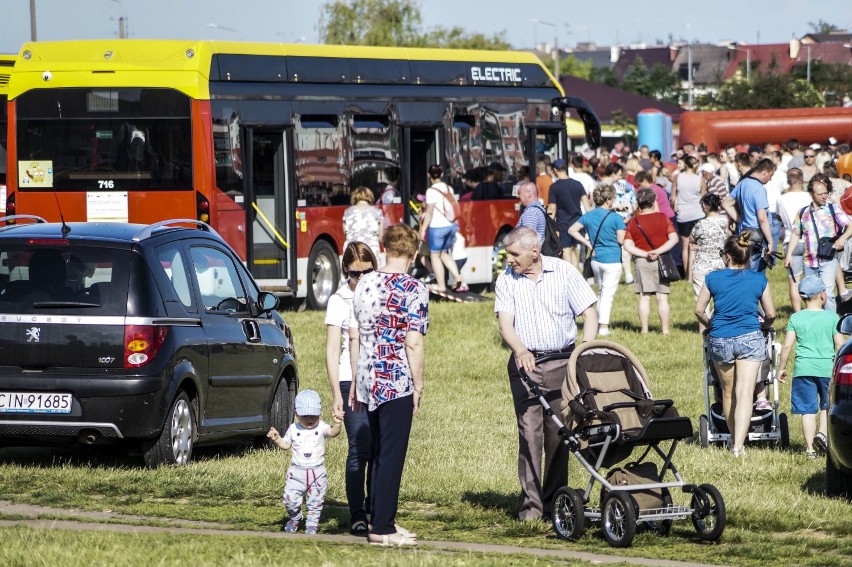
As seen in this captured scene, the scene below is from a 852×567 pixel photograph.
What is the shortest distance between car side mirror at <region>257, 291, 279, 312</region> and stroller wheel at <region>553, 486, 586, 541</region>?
379cm

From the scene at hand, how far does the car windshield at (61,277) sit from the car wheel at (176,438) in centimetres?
86

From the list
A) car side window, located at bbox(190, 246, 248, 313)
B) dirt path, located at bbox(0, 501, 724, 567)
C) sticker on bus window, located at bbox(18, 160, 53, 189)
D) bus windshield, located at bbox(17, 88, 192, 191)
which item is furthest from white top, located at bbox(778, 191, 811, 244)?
dirt path, located at bbox(0, 501, 724, 567)

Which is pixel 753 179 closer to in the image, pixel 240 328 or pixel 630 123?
pixel 240 328

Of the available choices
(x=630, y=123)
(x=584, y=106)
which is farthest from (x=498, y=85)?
(x=630, y=123)

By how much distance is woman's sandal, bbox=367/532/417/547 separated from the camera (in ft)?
26.6

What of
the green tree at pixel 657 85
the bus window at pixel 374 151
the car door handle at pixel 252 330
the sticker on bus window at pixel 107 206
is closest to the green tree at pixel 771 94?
the green tree at pixel 657 85

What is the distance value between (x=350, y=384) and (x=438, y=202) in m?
13.8

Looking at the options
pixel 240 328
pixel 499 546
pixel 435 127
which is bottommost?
pixel 499 546

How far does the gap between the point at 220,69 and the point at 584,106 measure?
820 centimetres

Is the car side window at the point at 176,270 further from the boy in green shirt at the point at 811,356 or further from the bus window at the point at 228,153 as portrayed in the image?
the bus window at the point at 228,153

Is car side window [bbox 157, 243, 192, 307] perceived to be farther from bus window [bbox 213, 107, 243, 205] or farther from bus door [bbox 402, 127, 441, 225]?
bus door [bbox 402, 127, 441, 225]

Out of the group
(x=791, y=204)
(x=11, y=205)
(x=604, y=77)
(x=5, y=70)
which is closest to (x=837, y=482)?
(x=791, y=204)

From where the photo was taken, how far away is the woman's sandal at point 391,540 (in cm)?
811

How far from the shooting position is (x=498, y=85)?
2569cm
